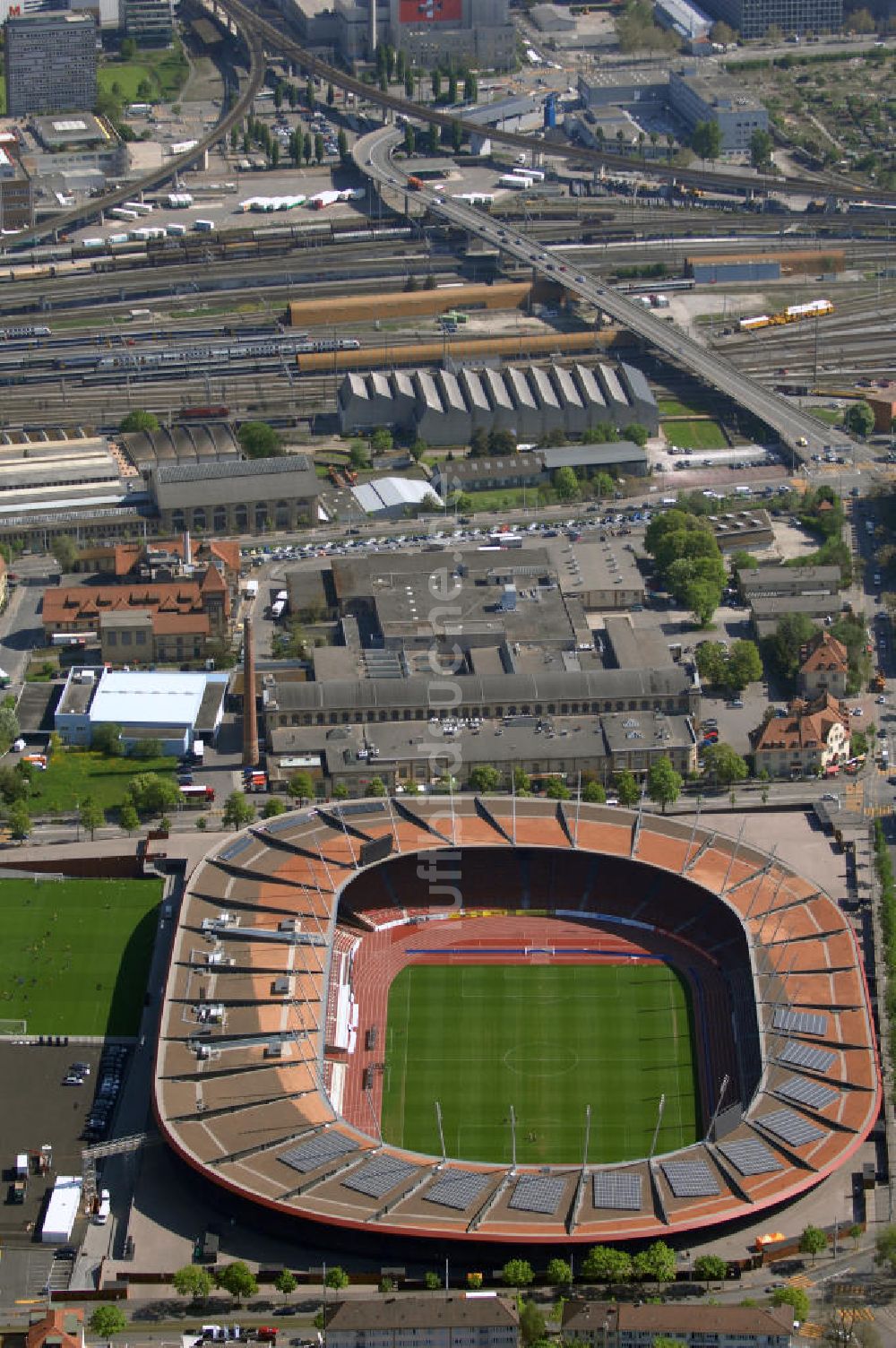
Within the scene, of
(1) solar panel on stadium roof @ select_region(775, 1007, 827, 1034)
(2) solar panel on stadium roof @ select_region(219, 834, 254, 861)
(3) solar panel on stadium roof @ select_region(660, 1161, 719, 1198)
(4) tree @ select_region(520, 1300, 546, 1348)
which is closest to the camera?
(4) tree @ select_region(520, 1300, 546, 1348)

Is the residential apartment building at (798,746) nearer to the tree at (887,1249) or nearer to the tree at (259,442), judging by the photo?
the tree at (887,1249)

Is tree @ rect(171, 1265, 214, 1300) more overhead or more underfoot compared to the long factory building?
more underfoot

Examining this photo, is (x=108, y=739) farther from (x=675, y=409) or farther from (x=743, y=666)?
(x=675, y=409)

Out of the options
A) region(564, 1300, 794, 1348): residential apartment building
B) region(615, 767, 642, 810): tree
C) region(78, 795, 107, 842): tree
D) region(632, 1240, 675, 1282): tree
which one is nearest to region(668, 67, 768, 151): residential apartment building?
region(615, 767, 642, 810): tree

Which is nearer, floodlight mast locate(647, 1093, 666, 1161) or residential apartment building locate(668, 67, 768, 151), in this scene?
floodlight mast locate(647, 1093, 666, 1161)

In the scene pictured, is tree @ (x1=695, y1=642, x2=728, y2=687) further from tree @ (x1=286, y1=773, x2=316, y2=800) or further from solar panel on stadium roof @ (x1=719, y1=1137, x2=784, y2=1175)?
solar panel on stadium roof @ (x1=719, y1=1137, x2=784, y2=1175)

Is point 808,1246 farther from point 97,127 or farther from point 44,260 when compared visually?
→ point 97,127

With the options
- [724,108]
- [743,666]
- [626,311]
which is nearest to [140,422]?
[626,311]
